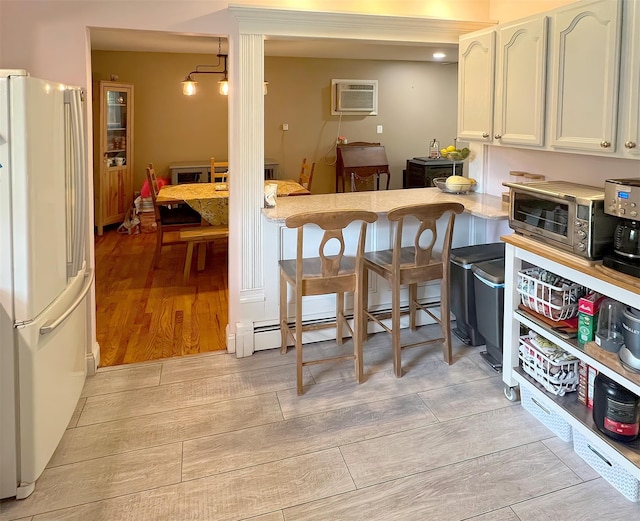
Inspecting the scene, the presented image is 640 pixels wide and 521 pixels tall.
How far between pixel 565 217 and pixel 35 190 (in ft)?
6.79

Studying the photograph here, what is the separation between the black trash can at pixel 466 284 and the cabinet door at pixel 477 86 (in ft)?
2.23

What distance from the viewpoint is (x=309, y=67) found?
739 cm

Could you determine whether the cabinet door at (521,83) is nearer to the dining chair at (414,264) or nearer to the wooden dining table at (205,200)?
the dining chair at (414,264)

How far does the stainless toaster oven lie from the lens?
80.0 inches

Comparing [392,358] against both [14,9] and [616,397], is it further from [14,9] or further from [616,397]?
[14,9]

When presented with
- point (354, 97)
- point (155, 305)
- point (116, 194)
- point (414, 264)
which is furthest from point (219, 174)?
point (414, 264)

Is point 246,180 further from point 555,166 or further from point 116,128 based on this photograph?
point 116,128

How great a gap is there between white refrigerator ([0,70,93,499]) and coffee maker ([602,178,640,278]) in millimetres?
2089

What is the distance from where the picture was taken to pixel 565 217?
2176mm

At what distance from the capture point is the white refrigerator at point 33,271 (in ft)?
5.89

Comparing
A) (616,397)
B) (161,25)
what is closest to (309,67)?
(161,25)

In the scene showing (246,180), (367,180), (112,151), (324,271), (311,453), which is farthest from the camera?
(367,180)

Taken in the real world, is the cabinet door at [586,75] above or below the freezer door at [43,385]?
above

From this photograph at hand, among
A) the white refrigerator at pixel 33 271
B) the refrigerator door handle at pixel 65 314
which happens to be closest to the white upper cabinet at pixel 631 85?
the white refrigerator at pixel 33 271
